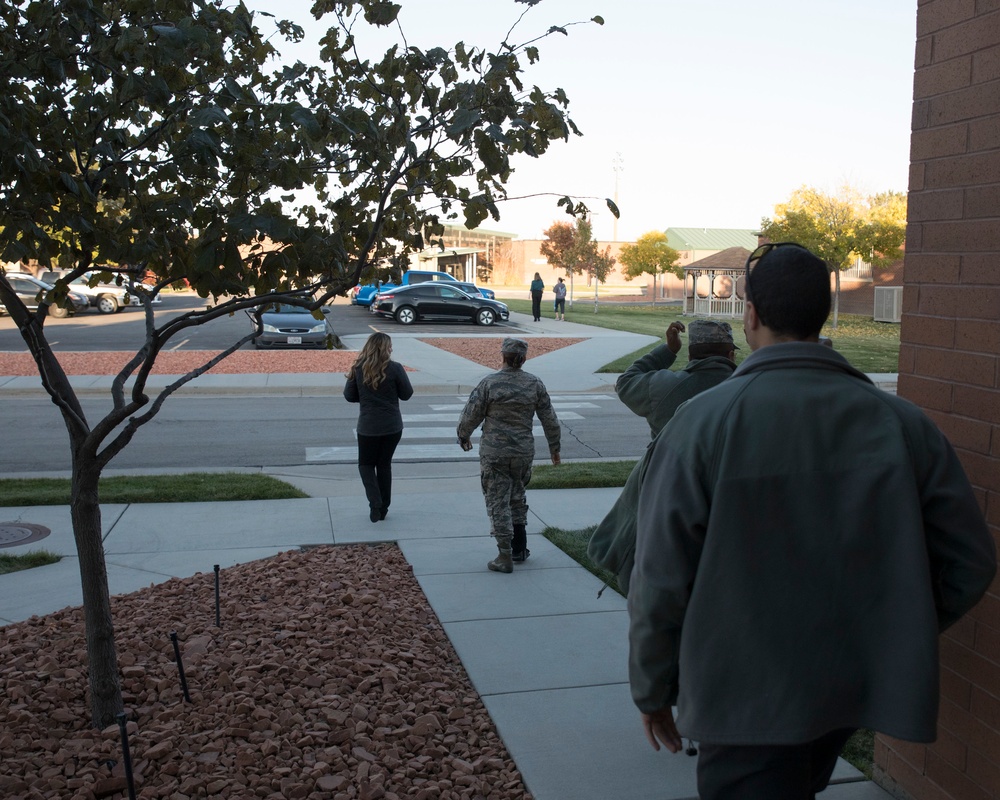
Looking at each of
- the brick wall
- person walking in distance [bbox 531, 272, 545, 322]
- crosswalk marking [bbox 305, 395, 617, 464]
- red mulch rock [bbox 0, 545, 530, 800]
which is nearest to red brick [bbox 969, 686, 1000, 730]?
the brick wall

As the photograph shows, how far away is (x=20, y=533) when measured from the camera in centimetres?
765

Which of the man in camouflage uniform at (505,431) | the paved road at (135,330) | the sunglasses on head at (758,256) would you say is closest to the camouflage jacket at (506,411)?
the man in camouflage uniform at (505,431)

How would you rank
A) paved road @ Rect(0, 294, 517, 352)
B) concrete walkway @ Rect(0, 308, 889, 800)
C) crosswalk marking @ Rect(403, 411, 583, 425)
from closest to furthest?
concrete walkway @ Rect(0, 308, 889, 800) → crosswalk marking @ Rect(403, 411, 583, 425) → paved road @ Rect(0, 294, 517, 352)

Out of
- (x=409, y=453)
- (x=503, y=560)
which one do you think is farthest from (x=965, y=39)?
(x=409, y=453)

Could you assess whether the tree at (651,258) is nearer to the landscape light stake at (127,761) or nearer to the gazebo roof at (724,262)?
the gazebo roof at (724,262)

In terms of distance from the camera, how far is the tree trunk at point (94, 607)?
4055 mm

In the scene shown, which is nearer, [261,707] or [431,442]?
[261,707]

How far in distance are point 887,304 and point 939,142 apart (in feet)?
127

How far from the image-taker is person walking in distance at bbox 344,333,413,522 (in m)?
8.16

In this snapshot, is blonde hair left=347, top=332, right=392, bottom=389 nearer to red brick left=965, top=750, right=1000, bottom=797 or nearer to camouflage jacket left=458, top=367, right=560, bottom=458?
camouflage jacket left=458, top=367, right=560, bottom=458

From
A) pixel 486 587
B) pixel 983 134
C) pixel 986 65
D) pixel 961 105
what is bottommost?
pixel 486 587

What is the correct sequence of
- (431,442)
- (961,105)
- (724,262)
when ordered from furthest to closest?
1. (724,262)
2. (431,442)
3. (961,105)

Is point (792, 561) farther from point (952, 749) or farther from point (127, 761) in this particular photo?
point (127, 761)

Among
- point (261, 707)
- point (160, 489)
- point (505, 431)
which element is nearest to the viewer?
point (261, 707)
